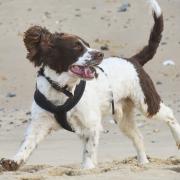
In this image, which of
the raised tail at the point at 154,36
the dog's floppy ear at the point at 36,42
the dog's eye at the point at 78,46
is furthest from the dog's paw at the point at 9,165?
the raised tail at the point at 154,36

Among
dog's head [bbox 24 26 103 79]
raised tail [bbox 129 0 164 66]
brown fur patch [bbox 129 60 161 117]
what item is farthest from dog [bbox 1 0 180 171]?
raised tail [bbox 129 0 164 66]

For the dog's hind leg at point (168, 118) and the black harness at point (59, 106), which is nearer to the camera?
the black harness at point (59, 106)

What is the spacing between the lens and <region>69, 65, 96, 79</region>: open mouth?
7.51 m

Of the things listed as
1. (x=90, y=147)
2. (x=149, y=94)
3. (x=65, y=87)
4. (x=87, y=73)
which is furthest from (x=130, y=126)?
(x=87, y=73)

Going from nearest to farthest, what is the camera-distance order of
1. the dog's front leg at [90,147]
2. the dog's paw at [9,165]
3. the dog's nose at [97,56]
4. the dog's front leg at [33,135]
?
1. the dog's nose at [97,56]
2. the dog's paw at [9,165]
3. the dog's front leg at [33,135]
4. the dog's front leg at [90,147]

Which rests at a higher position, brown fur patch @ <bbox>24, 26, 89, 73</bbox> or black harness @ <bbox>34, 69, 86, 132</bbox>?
brown fur patch @ <bbox>24, 26, 89, 73</bbox>

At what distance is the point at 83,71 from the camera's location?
7547 millimetres

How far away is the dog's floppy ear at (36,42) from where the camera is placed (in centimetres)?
768

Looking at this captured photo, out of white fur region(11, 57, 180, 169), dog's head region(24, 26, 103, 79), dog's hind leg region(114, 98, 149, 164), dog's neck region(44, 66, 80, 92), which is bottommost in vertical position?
dog's hind leg region(114, 98, 149, 164)

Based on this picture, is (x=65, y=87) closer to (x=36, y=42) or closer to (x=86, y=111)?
(x=86, y=111)

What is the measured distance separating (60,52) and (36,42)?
9.4 inches

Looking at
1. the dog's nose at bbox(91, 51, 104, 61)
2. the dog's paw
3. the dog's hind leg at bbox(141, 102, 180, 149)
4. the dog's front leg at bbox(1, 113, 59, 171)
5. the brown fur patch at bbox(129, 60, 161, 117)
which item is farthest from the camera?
the dog's hind leg at bbox(141, 102, 180, 149)

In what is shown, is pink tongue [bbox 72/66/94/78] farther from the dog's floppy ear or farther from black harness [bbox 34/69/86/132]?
the dog's floppy ear

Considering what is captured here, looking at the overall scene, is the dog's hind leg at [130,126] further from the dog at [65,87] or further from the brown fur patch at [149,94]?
the dog at [65,87]
